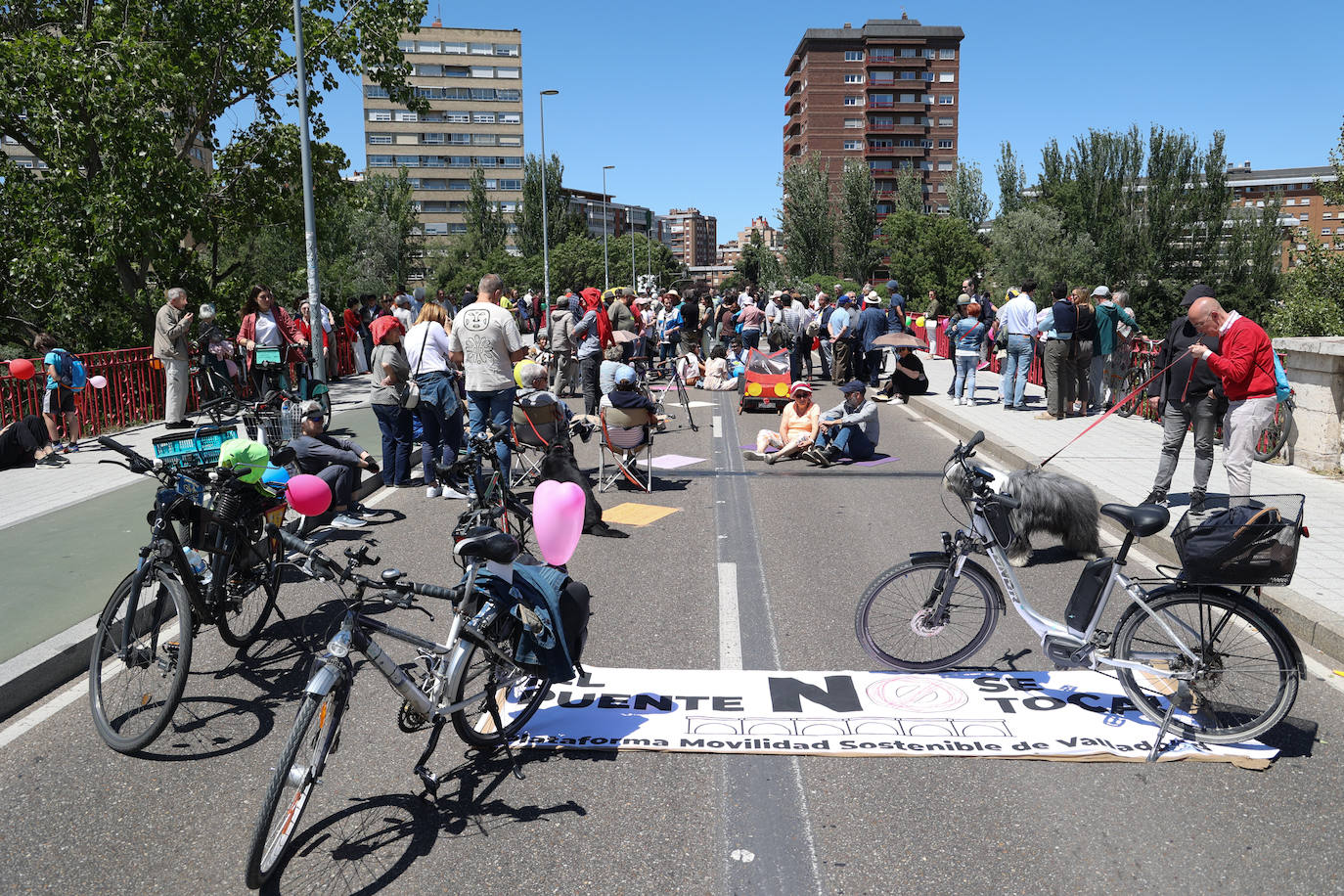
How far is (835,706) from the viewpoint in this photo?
4773 millimetres

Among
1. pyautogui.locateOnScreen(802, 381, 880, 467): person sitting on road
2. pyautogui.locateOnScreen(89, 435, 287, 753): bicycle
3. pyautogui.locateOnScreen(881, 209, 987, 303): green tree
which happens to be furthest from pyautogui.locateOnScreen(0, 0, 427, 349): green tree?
pyautogui.locateOnScreen(881, 209, 987, 303): green tree

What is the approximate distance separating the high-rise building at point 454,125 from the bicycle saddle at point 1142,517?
377 feet

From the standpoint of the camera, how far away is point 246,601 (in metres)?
5.59

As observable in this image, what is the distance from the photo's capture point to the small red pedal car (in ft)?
55.5

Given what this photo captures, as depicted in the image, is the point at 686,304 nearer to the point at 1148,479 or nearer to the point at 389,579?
the point at 1148,479

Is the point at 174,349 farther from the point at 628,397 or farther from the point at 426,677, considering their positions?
the point at 426,677

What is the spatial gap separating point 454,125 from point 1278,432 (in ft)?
376

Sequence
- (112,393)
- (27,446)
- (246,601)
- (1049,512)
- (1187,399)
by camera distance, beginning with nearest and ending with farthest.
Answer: (246,601)
(1049,512)
(1187,399)
(27,446)
(112,393)

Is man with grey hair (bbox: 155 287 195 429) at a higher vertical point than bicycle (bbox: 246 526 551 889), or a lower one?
higher

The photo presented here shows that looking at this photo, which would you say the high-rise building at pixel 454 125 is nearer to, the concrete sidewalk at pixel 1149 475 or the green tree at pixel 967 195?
the green tree at pixel 967 195

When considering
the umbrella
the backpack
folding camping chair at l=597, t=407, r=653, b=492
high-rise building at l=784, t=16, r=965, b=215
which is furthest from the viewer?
high-rise building at l=784, t=16, r=965, b=215

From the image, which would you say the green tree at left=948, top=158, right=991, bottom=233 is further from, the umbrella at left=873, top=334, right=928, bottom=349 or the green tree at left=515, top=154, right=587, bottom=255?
the umbrella at left=873, top=334, right=928, bottom=349

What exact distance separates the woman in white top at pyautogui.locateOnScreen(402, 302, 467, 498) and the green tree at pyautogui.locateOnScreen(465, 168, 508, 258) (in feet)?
249

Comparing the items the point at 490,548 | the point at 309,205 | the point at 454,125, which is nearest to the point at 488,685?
the point at 490,548
